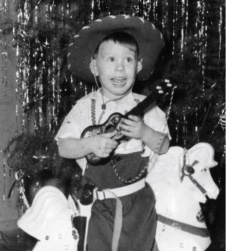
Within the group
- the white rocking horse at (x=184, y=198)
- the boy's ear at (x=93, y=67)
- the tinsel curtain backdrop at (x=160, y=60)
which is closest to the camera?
the white rocking horse at (x=184, y=198)

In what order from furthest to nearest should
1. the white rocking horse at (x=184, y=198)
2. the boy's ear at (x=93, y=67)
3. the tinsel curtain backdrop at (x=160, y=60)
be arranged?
the tinsel curtain backdrop at (x=160, y=60) < the boy's ear at (x=93, y=67) < the white rocking horse at (x=184, y=198)

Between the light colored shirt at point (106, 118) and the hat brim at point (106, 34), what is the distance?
9 centimetres

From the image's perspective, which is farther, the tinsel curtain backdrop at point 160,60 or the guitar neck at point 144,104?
the tinsel curtain backdrop at point 160,60

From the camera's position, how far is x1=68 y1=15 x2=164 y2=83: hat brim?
115 centimetres

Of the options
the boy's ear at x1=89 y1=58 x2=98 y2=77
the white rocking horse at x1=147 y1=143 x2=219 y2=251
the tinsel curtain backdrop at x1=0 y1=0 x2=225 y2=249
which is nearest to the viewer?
the white rocking horse at x1=147 y1=143 x2=219 y2=251

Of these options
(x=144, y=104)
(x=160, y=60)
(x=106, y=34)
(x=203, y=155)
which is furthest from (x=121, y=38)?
(x=160, y=60)

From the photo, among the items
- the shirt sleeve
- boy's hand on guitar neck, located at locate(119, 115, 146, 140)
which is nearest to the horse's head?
boy's hand on guitar neck, located at locate(119, 115, 146, 140)

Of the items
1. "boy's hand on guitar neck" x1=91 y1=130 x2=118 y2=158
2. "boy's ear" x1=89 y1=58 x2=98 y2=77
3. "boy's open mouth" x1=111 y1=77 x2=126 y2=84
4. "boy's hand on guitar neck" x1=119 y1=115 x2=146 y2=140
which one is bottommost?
"boy's hand on guitar neck" x1=91 y1=130 x2=118 y2=158

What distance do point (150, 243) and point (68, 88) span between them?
2.67ft

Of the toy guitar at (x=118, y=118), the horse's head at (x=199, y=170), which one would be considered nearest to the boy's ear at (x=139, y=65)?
the toy guitar at (x=118, y=118)

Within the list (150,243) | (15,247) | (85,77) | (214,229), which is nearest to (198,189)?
(150,243)

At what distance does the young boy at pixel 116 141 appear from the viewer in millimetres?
1088

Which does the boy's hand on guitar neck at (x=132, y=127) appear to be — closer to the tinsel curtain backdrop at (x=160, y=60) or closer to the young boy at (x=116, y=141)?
the young boy at (x=116, y=141)

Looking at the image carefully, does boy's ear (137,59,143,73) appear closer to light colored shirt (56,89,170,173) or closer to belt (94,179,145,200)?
light colored shirt (56,89,170,173)
